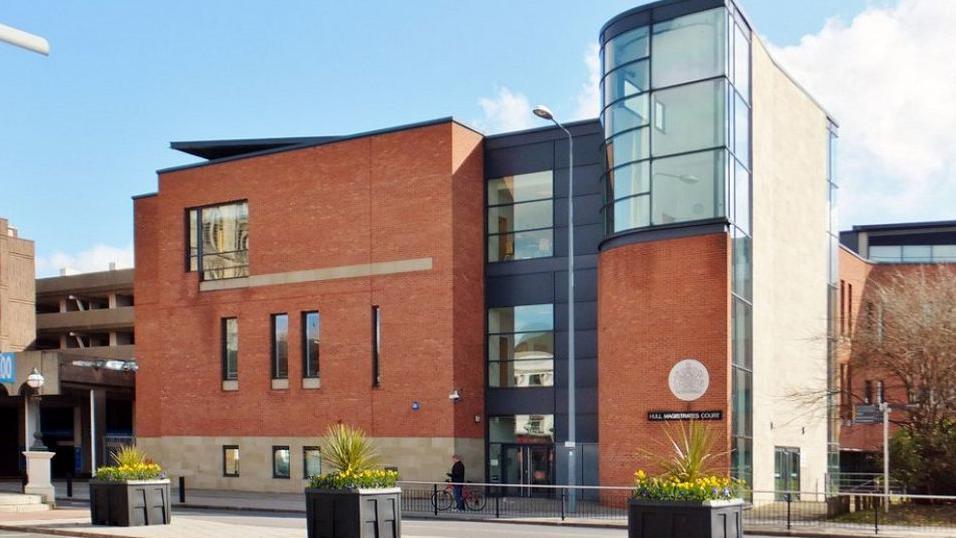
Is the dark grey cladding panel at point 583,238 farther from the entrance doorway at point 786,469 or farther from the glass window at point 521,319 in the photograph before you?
the entrance doorway at point 786,469

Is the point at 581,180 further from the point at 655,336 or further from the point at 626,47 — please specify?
the point at 655,336

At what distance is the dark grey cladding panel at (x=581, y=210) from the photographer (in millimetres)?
35812

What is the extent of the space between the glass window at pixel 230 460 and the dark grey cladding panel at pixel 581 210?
1530 cm

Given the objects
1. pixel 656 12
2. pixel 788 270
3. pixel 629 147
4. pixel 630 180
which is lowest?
pixel 788 270

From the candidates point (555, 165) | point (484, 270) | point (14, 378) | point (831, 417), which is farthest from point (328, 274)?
point (831, 417)

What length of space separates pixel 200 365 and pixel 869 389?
25.4m

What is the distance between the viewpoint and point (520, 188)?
1486 inches

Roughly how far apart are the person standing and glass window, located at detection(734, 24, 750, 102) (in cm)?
1366

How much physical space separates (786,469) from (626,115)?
12.3 metres

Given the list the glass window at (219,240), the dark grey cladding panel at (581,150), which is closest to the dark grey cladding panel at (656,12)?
the dark grey cladding panel at (581,150)

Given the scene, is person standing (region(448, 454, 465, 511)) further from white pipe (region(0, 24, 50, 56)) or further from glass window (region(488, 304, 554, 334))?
white pipe (region(0, 24, 50, 56))

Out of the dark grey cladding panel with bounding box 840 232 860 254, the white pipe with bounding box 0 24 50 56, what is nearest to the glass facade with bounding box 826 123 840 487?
the dark grey cladding panel with bounding box 840 232 860 254

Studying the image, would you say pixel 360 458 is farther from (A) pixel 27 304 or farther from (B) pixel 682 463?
(A) pixel 27 304

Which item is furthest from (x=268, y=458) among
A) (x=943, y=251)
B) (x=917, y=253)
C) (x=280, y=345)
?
(x=943, y=251)
